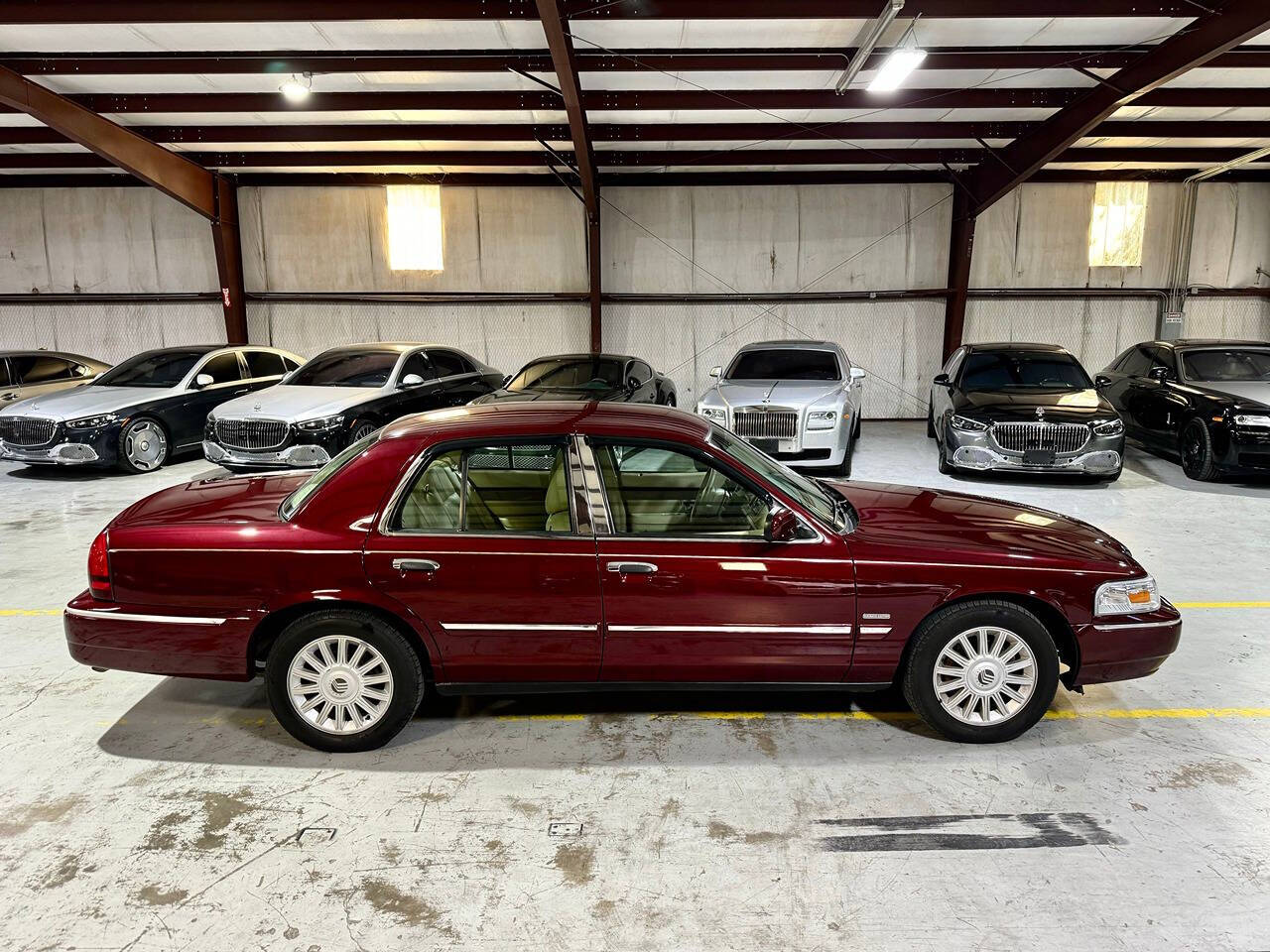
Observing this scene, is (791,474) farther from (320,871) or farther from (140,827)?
(140,827)

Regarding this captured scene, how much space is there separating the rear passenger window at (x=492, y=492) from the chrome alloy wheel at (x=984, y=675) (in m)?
1.70

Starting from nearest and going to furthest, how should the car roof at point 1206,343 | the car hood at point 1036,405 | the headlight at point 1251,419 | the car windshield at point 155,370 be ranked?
the headlight at point 1251,419 → the car hood at point 1036,405 → the car roof at point 1206,343 → the car windshield at point 155,370

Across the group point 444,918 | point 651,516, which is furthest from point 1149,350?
point 444,918

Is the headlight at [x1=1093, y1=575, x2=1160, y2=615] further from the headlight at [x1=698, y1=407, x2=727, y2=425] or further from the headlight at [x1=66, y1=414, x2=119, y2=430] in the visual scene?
the headlight at [x1=66, y1=414, x2=119, y2=430]

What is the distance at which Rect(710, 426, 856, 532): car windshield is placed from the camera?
3459 millimetres

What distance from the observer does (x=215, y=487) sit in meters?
4.05

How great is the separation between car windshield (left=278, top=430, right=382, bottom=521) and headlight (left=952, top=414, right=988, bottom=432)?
705 centimetres

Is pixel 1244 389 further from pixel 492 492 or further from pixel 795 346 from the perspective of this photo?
pixel 492 492

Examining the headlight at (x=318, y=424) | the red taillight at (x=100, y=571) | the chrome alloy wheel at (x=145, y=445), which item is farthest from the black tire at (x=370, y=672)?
the chrome alloy wheel at (x=145, y=445)

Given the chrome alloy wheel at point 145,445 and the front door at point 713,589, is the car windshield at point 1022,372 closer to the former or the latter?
the front door at point 713,589

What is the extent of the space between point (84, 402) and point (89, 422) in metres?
0.53

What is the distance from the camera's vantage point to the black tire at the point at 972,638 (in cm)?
330

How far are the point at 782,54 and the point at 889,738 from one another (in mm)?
8825

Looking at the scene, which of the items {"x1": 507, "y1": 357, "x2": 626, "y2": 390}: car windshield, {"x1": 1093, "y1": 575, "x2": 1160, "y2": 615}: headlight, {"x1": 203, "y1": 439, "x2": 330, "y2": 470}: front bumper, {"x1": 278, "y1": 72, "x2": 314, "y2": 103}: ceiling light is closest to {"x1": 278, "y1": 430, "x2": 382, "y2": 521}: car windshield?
{"x1": 1093, "y1": 575, "x2": 1160, "y2": 615}: headlight
